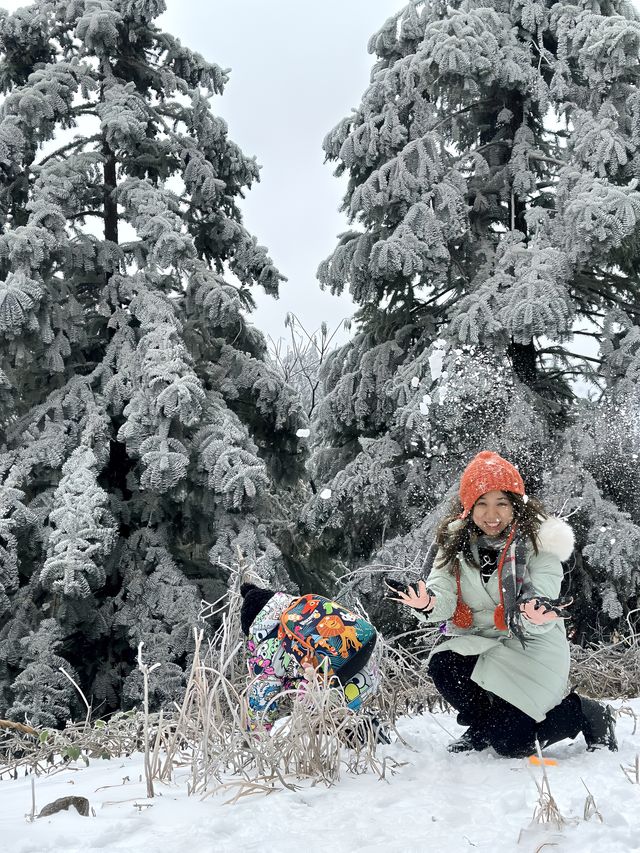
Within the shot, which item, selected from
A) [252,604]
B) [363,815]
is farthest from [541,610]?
[252,604]

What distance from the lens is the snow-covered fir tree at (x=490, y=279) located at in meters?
6.38

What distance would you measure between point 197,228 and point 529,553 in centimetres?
591

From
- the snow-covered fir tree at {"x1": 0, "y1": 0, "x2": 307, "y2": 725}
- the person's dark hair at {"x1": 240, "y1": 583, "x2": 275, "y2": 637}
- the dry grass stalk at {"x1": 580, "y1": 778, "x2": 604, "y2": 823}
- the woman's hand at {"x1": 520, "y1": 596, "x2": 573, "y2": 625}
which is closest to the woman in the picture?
the woman's hand at {"x1": 520, "y1": 596, "x2": 573, "y2": 625}

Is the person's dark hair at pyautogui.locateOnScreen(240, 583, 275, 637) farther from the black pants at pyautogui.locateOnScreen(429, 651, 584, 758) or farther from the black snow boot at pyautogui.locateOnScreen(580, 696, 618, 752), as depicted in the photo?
the black snow boot at pyautogui.locateOnScreen(580, 696, 618, 752)

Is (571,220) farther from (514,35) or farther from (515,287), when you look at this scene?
(514,35)

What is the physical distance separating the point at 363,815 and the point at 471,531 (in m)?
1.22

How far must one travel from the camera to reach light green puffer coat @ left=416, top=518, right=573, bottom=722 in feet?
9.78

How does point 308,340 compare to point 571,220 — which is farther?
point 308,340

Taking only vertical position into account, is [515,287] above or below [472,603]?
above

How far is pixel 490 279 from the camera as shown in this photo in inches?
263

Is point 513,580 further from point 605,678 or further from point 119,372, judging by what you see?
point 119,372

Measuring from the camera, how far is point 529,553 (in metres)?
3.11

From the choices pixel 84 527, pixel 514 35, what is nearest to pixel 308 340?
pixel 514 35

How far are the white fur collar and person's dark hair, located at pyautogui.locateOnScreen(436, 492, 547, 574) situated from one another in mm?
27
